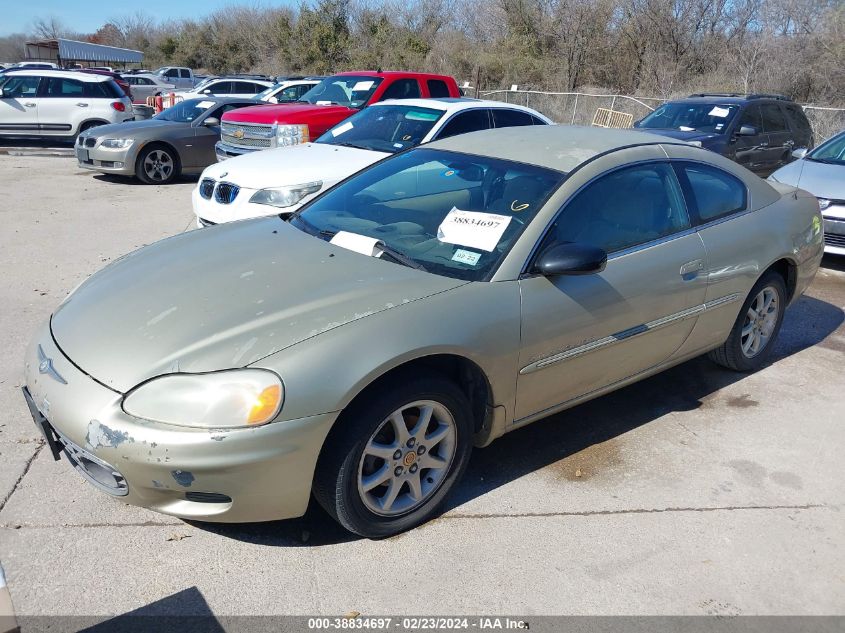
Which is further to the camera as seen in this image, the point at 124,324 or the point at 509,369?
the point at 509,369

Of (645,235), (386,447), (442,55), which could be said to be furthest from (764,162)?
(442,55)

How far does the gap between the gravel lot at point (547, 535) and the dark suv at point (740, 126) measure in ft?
22.9

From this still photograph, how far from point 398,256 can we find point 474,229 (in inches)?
15.3

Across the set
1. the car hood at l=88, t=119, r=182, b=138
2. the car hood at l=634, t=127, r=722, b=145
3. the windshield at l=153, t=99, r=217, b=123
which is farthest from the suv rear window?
the car hood at l=634, t=127, r=722, b=145

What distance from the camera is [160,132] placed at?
11742 millimetres

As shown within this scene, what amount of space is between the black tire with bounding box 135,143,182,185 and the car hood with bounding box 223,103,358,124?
1.68 m

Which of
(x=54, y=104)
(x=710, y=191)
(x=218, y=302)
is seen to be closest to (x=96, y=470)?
(x=218, y=302)

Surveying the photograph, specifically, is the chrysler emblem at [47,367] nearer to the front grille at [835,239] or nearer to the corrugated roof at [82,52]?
the front grille at [835,239]

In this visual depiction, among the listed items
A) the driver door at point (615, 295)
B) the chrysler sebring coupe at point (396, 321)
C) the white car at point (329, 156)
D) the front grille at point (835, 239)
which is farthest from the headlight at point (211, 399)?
the front grille at point (835, 239)

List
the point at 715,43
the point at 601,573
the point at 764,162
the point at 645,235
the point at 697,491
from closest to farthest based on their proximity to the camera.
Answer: the point at 601,573, the point at 697,491, the point at 645,235, the point at 764,162, the point at 715,43

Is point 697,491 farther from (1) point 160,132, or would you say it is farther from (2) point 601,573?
(1) point 160,132

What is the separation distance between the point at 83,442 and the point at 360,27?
42.3 metres

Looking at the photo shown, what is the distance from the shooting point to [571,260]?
11.0 feet

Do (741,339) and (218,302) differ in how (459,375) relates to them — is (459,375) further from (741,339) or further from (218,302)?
(741,339)
